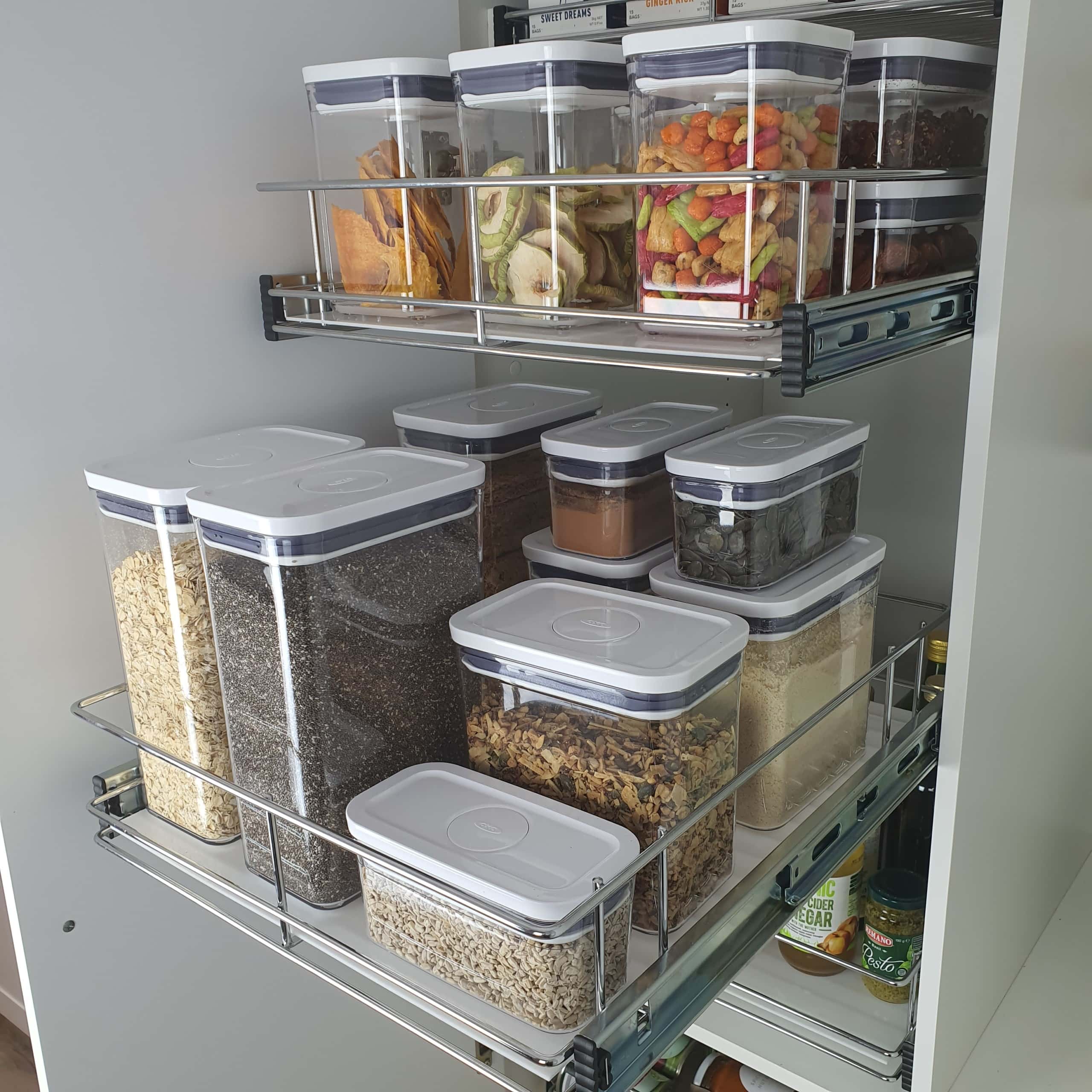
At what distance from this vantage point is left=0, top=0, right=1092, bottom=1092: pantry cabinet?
1.99 ft

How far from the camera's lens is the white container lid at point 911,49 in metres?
0.66

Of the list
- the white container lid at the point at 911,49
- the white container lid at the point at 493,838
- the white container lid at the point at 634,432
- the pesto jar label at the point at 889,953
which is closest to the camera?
the white container lid at the point at 493,838

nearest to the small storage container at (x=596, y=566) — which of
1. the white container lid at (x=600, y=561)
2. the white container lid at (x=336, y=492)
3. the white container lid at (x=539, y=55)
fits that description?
the white container lid at (x=600, y=561)

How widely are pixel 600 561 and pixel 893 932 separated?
45 cm

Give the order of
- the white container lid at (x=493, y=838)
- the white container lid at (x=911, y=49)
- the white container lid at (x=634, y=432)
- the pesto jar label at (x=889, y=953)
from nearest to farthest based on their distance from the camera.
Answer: the white container lid at (x=493, y=838)
the white container lid at (x=911, y=49)
the white container lid at (x=634, y=432)
the pesto jar label at (x=889, y=953)

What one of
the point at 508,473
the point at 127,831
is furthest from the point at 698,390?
the point at 127,831

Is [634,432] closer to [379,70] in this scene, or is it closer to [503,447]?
[503,447]

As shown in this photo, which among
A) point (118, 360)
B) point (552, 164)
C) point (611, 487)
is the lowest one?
point (611, 487)

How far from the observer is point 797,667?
0.72m

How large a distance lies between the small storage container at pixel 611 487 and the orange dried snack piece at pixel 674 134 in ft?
0.73

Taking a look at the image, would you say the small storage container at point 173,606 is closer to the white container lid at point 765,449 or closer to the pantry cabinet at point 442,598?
the pantry cabinet at point 442,598

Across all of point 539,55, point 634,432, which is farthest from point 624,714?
point 539,55

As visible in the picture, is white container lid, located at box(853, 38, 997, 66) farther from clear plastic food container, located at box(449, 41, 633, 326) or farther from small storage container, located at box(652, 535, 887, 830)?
small storage container, located at box(652, 535, 887, 830)

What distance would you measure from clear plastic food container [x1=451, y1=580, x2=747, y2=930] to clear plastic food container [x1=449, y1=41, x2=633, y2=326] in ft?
0.70
